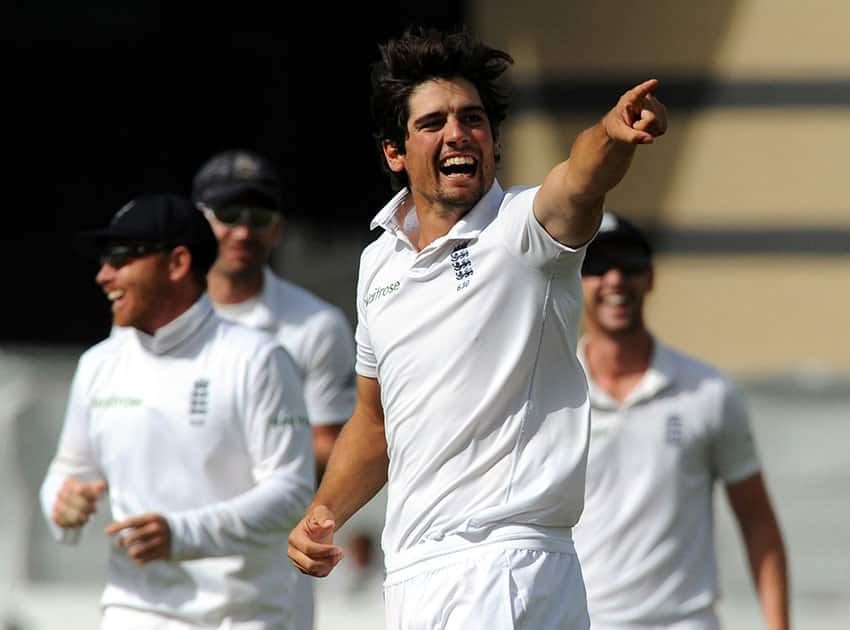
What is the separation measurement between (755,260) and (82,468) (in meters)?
5.92

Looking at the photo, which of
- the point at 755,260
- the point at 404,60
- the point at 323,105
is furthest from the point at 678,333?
the point at 404,60

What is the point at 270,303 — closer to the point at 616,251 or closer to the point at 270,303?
the point at 270,303

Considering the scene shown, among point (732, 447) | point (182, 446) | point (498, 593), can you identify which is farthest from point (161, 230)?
point (498, 593)

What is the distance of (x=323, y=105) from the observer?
49.9ft

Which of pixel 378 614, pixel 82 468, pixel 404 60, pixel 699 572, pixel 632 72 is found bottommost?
pixel 378 614

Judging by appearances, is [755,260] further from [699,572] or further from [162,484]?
[162,484]

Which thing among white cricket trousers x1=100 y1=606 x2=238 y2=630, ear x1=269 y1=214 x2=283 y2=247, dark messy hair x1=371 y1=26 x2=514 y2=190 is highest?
dark messy hair x1=371 y1=26 x2=514 y2=190

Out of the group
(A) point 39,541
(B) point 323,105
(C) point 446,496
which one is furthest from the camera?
(B) point 323,105

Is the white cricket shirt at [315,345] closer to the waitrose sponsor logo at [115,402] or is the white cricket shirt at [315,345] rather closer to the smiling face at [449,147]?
the waitrose sponsor logo at [115,402]

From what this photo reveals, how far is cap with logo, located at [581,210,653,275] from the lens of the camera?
6238 millimetres

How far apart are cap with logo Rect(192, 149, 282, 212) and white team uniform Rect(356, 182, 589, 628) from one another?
8.91 feet

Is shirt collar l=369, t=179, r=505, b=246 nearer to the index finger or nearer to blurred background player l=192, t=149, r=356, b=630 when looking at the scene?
the index finger

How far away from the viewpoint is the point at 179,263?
239 inches

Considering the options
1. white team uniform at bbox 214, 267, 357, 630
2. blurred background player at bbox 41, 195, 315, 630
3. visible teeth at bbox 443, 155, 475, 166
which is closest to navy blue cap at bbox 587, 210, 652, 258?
blurred background player at bbox 41, 195, 315, 630
